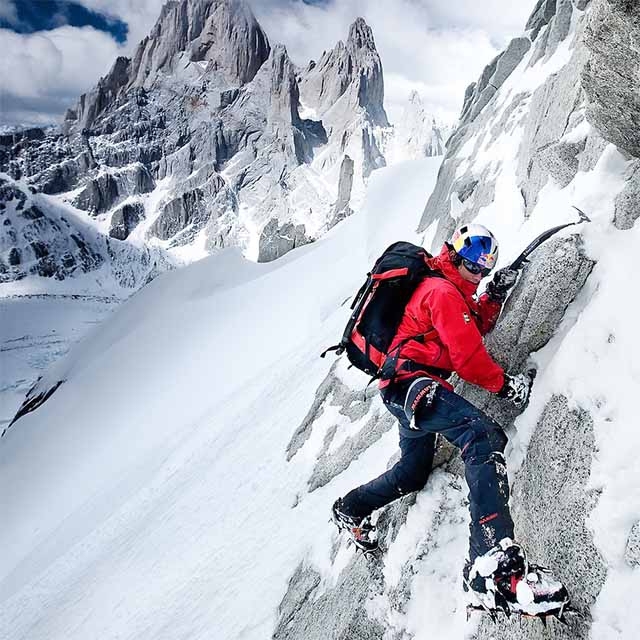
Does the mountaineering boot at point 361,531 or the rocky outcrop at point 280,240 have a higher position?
the mountaineering boot at point 361,531

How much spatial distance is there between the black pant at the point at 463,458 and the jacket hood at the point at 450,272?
115cm

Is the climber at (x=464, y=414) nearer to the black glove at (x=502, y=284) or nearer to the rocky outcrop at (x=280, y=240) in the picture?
the black glove at (x=502, y=284)

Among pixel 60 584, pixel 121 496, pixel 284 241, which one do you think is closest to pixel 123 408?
pixel 121 496

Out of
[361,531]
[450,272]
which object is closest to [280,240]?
[361,531]

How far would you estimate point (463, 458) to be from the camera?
4676mm

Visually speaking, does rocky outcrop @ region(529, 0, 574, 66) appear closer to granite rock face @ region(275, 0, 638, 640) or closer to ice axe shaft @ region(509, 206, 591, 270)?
granite rock face @ region(275, 0, 638, 640)

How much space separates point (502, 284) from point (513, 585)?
3.29 m

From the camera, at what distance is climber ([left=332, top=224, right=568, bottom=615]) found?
3844 mm

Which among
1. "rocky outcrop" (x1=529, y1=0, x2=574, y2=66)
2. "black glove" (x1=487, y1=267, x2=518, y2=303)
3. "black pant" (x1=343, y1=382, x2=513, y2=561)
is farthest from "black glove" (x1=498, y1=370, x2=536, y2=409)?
"rocky outcrop" (x1=529, y1=0, x2=574, y2=66)

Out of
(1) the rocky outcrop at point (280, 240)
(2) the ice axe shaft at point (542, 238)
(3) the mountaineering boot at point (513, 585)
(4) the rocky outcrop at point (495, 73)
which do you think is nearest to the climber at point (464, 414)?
(3) the mountaineering boot at point (513, 585)

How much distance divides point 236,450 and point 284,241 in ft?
164

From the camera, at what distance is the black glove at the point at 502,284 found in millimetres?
5941

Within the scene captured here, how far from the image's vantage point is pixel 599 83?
5.04 metres

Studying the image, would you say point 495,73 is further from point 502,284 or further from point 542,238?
point 502,284
